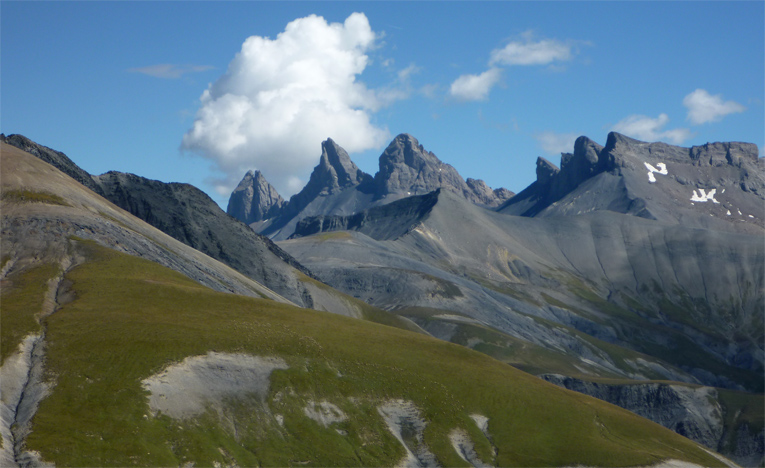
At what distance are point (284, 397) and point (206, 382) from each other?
8.22m

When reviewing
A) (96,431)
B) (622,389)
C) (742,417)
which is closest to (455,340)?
(622,389)

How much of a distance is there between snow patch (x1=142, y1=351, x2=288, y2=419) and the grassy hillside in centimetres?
80

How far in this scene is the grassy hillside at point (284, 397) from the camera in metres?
66.5

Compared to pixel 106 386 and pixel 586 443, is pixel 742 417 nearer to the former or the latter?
pixel 586 443

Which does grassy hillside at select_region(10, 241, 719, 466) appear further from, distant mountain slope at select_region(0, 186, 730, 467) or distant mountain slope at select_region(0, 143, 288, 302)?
distant mountain slope at select_region(0, 143, 288, 302)

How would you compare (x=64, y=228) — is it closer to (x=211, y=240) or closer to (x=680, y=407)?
(x=211, y=240)

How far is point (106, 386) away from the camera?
69.9m

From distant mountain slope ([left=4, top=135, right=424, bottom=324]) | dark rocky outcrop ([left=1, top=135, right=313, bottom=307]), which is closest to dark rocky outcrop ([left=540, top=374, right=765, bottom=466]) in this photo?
distant mountain slope ([left=4, top=135, right=424, bottom=324])

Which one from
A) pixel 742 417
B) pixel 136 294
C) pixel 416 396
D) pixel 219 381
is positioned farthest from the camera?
pixel 742 417

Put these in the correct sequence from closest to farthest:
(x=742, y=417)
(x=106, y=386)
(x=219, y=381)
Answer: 1. (x=106, y=386)
2. (x=219, y=381)
3. (x=742, y=417)

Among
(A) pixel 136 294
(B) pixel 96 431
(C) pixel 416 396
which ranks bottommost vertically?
(B) pixel 96 431

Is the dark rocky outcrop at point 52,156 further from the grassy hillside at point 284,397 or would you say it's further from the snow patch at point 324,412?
the snow patch at point 324,412

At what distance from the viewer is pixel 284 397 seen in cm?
7856

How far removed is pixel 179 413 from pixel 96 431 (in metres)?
8.77
